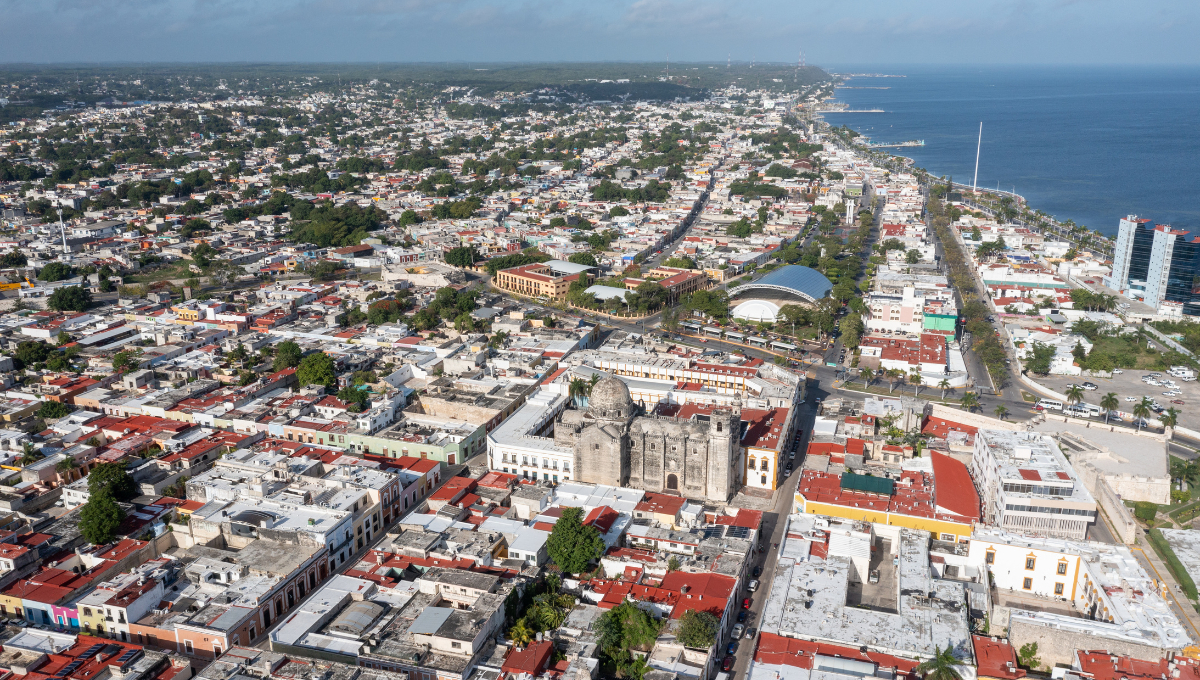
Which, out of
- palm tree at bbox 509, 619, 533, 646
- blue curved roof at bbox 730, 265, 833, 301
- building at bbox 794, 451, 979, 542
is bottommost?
palm tree at bbox 509, 619, 533, 646

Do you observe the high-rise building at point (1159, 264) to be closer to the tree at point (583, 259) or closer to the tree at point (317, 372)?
the tree at point (583, 259)

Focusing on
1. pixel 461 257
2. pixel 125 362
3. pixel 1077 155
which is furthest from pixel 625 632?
pixel 1077 155

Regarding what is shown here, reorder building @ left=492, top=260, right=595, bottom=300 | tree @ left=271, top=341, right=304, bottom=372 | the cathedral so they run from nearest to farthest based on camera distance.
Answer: the cathedral
tree @ left=271, top=341, right=304, bottom=372
building @ left=492, top=260, right=595, bottom=300

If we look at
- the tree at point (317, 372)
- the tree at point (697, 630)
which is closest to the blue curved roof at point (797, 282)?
the tree at point (317, 372)

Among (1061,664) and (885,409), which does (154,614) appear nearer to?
(1061,664)

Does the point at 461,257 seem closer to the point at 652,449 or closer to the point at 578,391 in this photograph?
the point at 578,391

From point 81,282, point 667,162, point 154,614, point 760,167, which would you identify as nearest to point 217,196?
point 81,282

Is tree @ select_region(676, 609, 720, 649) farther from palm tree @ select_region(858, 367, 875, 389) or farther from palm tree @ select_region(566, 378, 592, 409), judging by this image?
palm tree @ select_region(858, 367, 875, 389)

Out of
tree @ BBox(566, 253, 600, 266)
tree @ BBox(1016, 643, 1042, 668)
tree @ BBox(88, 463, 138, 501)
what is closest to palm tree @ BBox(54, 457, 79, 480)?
tree @ BBox(88, 463, 138, 501)
